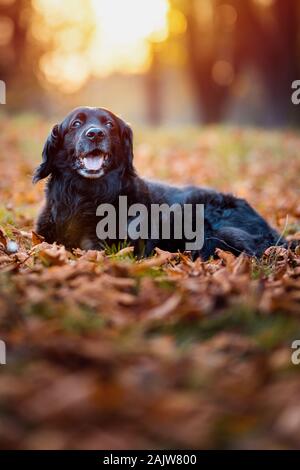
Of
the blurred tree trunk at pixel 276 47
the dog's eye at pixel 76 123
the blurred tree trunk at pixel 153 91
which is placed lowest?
the dog's eye at pixel 76 123

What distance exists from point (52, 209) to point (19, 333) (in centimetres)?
275

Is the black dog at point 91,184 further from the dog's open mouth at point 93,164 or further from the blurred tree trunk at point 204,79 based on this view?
the blurred tree trunk at point 204,79

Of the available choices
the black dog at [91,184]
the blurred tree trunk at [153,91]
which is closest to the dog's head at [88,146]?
the black dog at [91,184]

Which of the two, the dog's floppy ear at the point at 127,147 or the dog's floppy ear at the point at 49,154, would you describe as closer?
the dog's floppy ear at the point at 49,154

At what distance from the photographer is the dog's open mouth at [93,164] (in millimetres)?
5227

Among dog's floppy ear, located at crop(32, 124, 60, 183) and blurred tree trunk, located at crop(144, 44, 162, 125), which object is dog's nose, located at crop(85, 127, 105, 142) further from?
blurred tree trunk, located at crop(144, 44, 162, 125)

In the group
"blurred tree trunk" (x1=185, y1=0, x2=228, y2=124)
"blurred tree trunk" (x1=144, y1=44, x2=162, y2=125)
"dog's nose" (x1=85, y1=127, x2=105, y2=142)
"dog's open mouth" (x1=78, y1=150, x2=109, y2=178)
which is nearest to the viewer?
"dog's nose" (x1=85, y1=127, x2=105, y2=142)

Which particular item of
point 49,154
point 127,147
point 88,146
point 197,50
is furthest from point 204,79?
point 88,146

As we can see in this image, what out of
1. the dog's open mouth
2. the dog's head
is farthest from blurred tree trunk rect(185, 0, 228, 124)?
the dog's open mouth

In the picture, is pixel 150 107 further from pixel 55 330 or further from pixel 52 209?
pixel 55 330

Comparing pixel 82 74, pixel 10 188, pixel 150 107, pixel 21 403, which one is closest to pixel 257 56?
pixel 82 74

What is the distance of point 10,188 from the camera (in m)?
8.68

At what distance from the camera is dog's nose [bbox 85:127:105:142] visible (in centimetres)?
506
